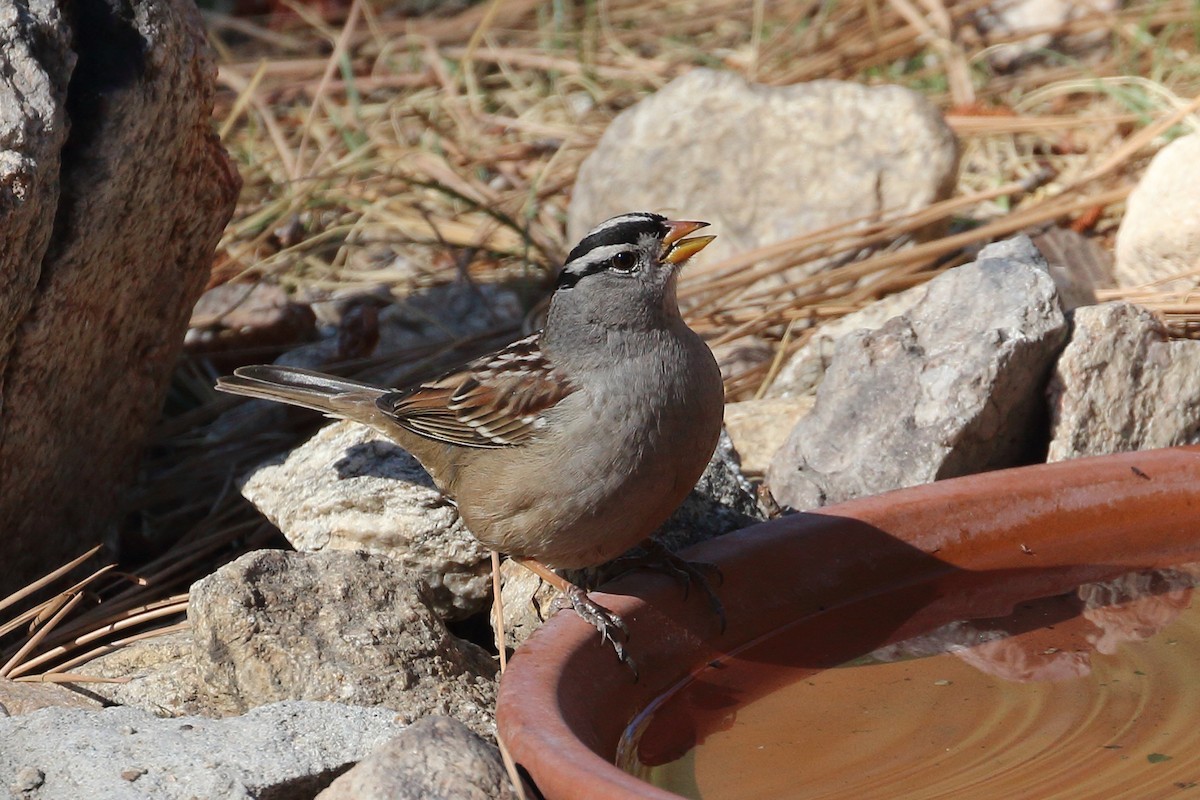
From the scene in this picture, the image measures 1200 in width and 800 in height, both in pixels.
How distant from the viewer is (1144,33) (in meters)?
7.23

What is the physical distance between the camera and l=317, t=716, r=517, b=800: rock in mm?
2648

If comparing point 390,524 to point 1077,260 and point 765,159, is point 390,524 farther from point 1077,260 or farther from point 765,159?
point 1077,260

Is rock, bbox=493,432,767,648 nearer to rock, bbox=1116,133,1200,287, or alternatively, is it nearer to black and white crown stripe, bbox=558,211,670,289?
black and white crown stripe, bbox=558,211,670,289

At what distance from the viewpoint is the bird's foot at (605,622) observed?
3.24 metres

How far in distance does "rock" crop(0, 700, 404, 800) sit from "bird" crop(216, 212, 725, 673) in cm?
64

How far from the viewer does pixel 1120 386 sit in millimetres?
4184

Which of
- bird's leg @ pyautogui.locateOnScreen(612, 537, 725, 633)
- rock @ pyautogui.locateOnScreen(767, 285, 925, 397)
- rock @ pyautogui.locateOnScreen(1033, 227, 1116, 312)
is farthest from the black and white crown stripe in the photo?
rock @ pyautogui.locateOnScreen(1033, 227, 1116, 312)

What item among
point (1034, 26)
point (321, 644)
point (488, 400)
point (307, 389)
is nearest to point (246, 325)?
point (307, 389)

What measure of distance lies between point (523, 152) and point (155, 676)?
4396 millimetres

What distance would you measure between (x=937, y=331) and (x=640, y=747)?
5.67ft

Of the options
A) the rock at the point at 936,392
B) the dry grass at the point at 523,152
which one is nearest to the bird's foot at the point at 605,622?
the rock at the point at 936,392

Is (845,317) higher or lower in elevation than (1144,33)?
lower

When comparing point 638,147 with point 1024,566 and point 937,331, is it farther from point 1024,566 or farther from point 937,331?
point 1024,566

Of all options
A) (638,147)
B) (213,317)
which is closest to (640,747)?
(213,317)
